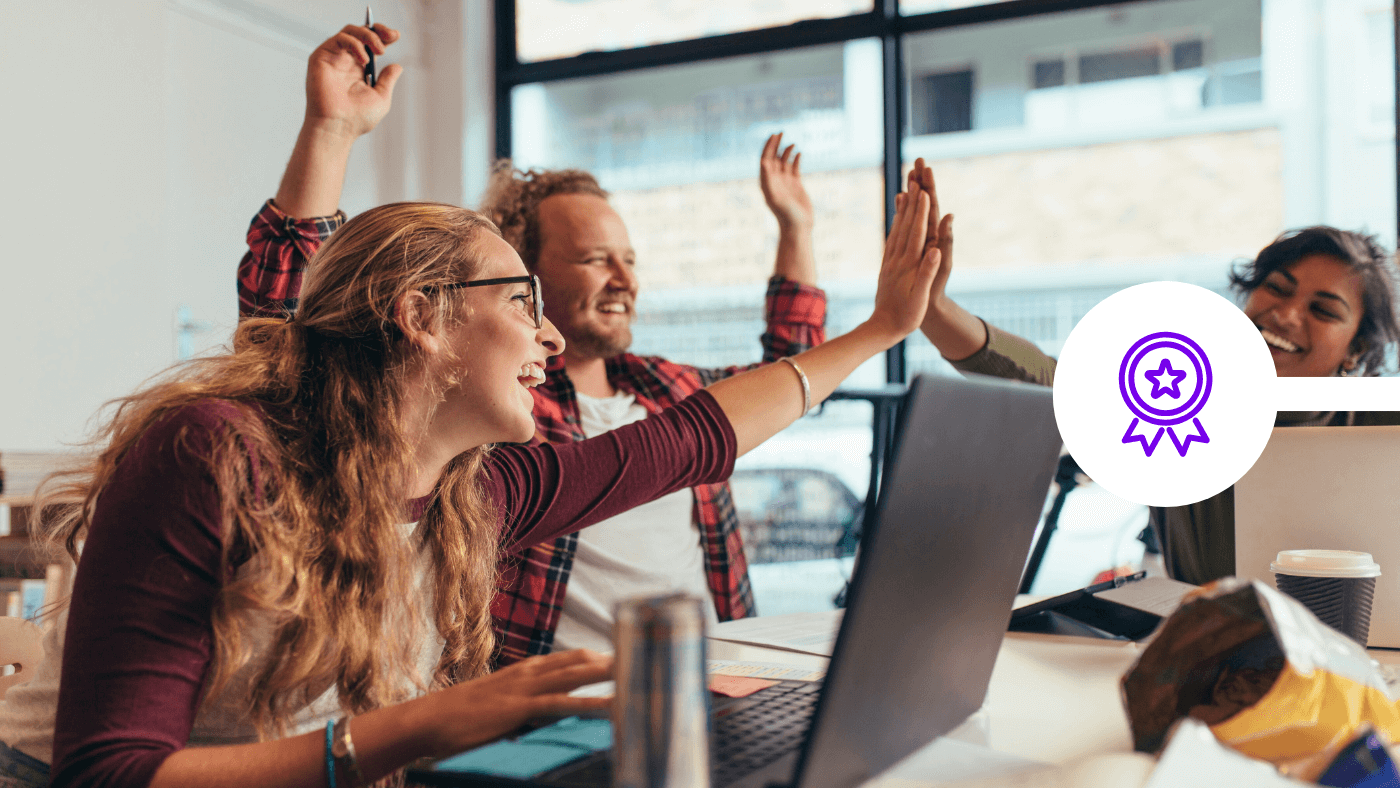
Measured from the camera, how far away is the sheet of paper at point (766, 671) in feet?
3.26

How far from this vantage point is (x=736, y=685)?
95 centimetres

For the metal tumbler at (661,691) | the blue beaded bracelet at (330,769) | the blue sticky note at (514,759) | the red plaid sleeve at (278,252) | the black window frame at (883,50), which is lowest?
the blue beaded bracelet at (330,769)

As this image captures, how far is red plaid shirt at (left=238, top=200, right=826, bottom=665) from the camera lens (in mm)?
1481

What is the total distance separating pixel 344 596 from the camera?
0.92 metres

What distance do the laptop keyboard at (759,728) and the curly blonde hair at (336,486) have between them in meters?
0.33

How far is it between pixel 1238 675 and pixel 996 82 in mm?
3030

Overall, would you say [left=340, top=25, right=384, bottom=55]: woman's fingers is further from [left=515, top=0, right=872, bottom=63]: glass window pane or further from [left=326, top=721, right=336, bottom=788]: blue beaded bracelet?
[left=515, top=0, right=872, bottom=63]: glass window pane

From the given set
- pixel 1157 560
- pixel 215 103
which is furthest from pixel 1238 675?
pixel 215 103

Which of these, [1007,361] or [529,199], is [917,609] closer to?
[1007,361]

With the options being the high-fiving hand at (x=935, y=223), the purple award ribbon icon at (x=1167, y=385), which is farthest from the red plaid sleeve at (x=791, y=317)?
the purple award ribbon icon at (x=1167, y=385)

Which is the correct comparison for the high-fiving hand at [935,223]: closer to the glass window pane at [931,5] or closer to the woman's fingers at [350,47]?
the woman's fingers at [350,47]

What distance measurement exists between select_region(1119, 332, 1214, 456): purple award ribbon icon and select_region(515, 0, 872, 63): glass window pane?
103 inches

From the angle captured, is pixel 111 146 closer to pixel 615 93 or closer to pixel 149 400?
pixel 615 93

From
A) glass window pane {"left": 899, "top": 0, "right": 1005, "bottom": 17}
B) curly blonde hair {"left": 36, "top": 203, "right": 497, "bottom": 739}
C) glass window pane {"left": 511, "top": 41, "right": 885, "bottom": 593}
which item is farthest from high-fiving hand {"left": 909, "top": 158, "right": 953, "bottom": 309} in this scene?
glass window pane {"left": 899, "top": 0, "right": 1005, "bottom": 17}
